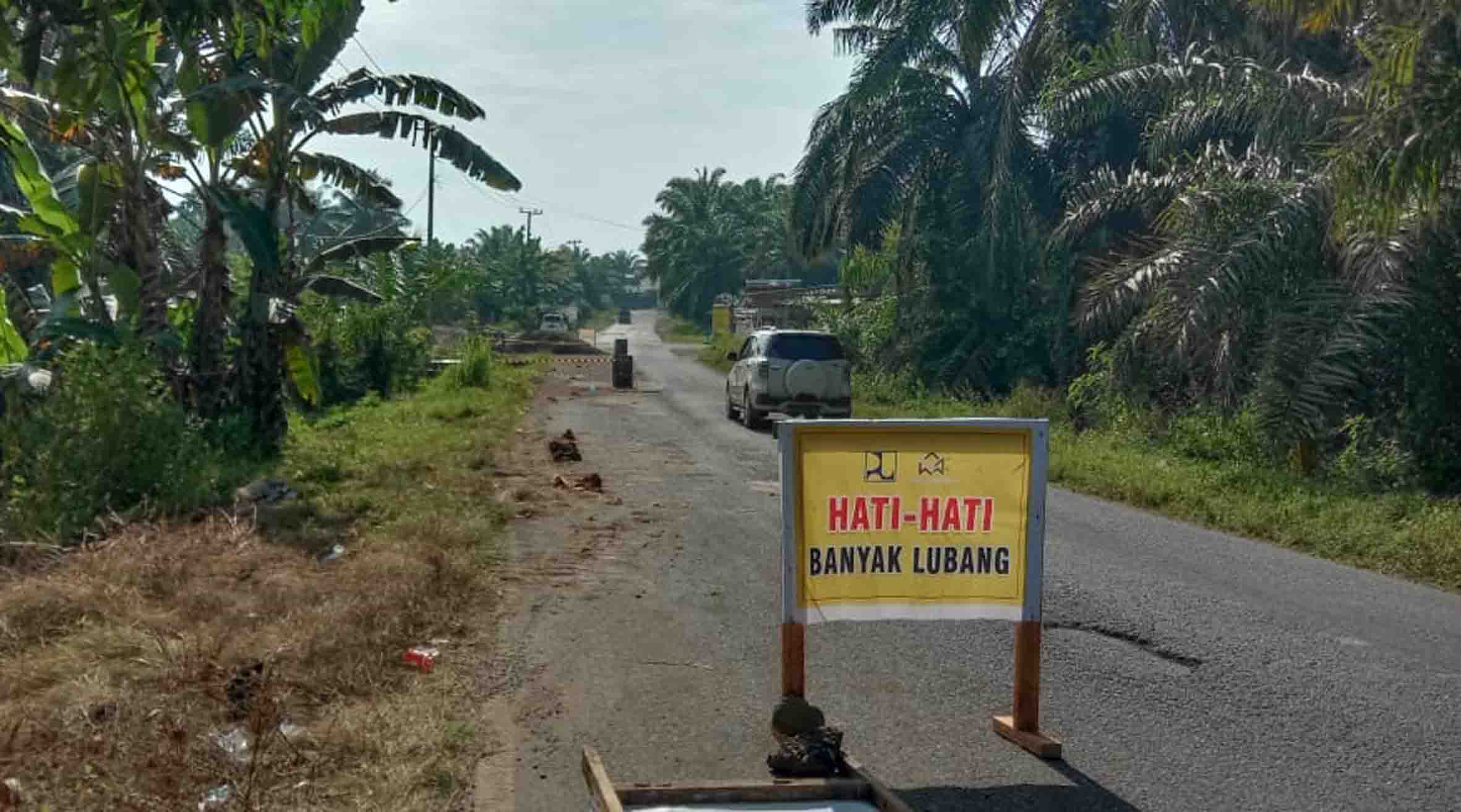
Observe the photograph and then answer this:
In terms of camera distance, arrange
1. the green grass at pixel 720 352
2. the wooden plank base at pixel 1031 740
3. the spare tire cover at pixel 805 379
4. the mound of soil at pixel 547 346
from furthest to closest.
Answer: the mound of soil at pixel 547 346 → the green grass at pixel 720 352 → the spare tire cover at pixel 805 379 → the wooden plank base at pixel 1031 740

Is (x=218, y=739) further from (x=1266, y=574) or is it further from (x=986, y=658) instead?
(x=1266, y=574)

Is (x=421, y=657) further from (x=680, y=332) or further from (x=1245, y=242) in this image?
(x=680, y=332)

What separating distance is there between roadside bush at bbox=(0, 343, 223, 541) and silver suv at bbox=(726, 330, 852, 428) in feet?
37.9

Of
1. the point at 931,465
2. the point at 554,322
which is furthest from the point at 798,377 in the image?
the point at 554,322

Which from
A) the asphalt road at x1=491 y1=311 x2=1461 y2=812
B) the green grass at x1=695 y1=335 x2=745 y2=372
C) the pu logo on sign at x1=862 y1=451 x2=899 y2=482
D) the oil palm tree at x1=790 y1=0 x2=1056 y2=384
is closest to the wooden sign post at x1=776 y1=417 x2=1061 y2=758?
the pu logo on sign at x1=862 y1=451 x2=899 y2=482

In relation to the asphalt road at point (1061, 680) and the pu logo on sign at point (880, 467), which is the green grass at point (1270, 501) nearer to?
the asphalt road at point (1061, 680)

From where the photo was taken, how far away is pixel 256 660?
269 inches

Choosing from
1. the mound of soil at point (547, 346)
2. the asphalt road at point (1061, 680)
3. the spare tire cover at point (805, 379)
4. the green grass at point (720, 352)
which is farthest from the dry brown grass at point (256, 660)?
the mound of soil at point (547, 346)

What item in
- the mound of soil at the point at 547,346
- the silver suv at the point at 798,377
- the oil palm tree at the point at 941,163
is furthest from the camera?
the mound of soil at the point at 547,346

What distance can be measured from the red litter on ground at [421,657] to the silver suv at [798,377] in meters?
15.7

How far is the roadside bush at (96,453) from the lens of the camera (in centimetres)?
1159

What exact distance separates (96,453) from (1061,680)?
28.4 feet

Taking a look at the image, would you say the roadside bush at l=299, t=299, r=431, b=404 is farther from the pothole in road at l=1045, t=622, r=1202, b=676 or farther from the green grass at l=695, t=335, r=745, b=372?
the pothole in road at l=1045, t=622, r=1202, b=676

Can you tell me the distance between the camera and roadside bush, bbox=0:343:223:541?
456 inches
